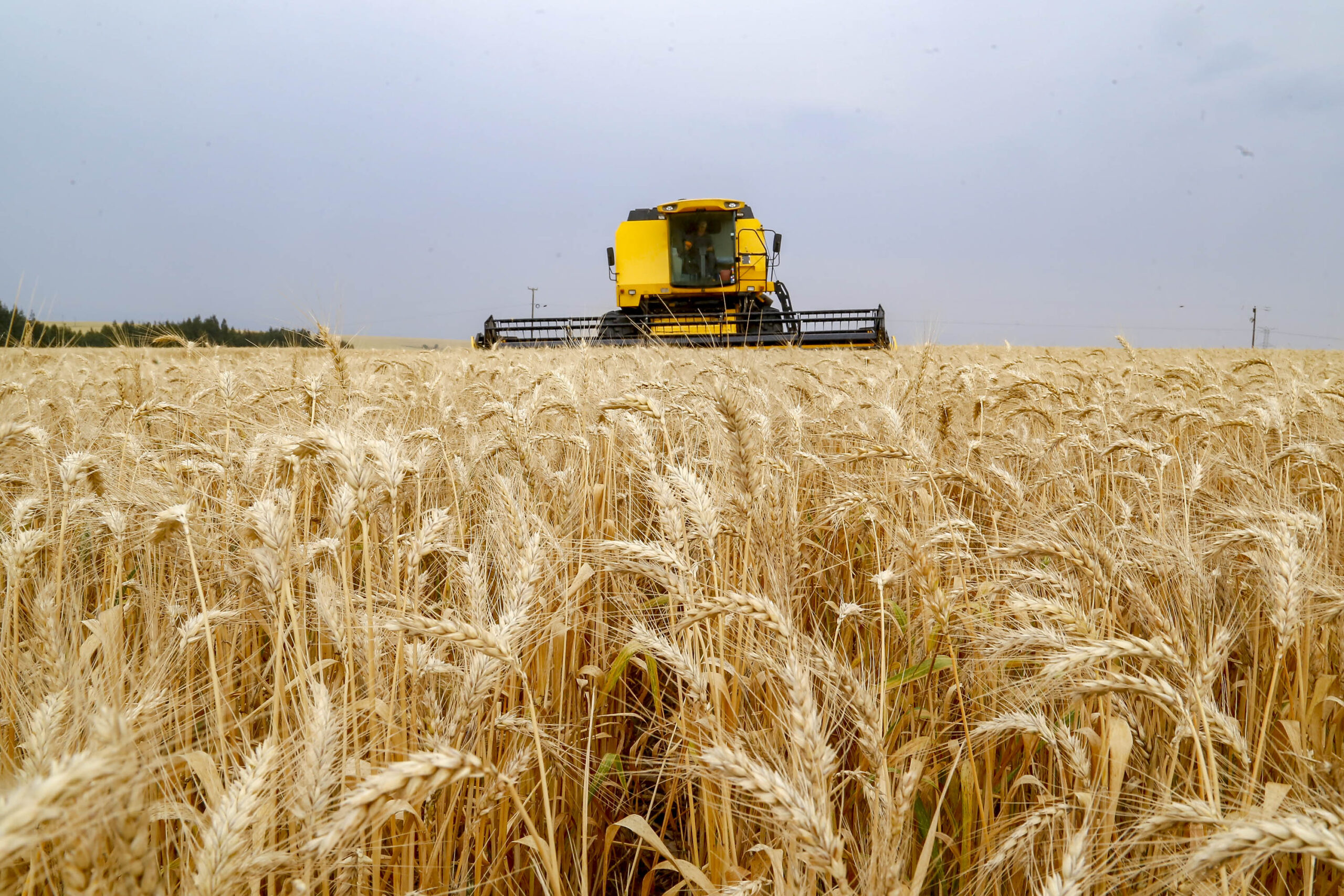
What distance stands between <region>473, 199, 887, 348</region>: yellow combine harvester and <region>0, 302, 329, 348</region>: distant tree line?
5742 millimetres

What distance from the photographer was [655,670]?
1477 millimetres

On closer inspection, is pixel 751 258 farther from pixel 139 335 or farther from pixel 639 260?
pixel 139 335

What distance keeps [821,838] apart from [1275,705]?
1433mm

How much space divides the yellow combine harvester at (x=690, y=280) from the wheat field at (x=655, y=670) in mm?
9898

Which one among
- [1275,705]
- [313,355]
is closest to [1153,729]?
[1275,705]

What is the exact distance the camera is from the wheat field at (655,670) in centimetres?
78

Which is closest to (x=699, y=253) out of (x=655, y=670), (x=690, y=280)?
(x=690, y=280)

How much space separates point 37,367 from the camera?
4.95 m

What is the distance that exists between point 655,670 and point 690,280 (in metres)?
12.7

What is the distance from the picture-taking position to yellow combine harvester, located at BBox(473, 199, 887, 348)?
12172 mm

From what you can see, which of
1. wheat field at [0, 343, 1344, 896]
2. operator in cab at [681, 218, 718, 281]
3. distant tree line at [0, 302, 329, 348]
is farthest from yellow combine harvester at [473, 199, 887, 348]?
wheat field at [0, 343, 1344, 896]

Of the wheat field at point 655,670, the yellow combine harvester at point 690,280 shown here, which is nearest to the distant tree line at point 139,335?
the wheat field at point 655,670

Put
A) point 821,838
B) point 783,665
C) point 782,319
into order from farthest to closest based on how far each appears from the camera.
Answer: point 782,319, point 783,665, point 821,838

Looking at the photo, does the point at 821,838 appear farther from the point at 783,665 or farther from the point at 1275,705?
the point at 1275,705
